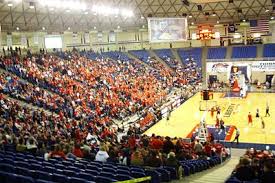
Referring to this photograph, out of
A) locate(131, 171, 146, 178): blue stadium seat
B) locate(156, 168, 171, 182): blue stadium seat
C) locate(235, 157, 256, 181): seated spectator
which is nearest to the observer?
locate(235, 157, 256, 181): seated spectator

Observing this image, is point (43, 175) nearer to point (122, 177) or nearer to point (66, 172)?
point (66, 172)

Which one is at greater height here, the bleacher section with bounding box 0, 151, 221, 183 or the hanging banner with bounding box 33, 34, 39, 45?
the hanging banner with bounding box 33, 34, 39, 45

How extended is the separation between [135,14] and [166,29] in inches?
428

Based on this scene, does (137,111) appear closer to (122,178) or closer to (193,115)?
(193,115)

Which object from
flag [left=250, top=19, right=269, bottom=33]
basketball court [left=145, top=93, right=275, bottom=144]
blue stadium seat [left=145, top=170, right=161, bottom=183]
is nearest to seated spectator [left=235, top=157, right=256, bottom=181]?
blue stadium seat [left=145, top=170, right=161, bottom=183]

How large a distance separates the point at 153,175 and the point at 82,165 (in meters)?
1.90

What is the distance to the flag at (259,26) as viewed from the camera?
45.1 meters

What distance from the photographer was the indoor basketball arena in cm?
1138

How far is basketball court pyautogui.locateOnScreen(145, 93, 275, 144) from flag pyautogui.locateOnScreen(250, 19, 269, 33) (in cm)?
800

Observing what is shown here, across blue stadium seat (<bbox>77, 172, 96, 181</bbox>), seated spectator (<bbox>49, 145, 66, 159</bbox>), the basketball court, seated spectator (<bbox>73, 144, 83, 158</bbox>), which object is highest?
blue stadium seat (<bbox>77, 172, 96, 181</bbox>)

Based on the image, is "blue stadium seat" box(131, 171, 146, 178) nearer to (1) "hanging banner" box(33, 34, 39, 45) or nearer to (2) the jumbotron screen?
(2) the jumbotron screen

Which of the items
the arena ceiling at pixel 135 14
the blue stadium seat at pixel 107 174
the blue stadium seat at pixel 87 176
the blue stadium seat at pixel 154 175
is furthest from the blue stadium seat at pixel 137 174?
the arena ceiling at pixel 135 14

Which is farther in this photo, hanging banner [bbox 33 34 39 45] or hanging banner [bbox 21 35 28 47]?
hanging banner [bbox 33 34 39 45]

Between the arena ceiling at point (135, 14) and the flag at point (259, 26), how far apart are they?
672 mm
